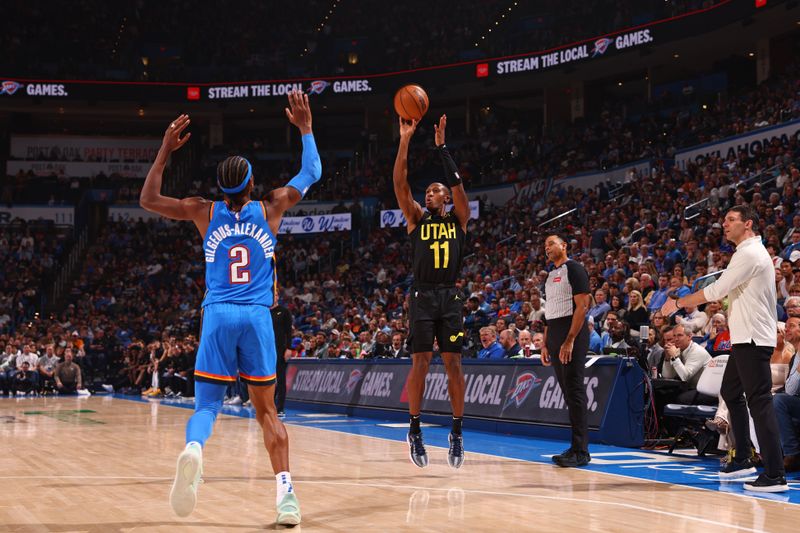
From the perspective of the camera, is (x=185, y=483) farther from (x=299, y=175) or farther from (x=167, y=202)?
(x=299, y=175)

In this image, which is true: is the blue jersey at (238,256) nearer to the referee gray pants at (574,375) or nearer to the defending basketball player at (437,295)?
the defending basketball player at (437,295)

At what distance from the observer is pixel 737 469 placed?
671 cm

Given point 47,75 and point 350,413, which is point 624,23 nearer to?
point 350,413

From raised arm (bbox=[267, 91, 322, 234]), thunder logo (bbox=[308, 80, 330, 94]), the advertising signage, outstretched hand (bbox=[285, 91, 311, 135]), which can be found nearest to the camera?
raised arm (bbox=[267, 91, 322, 234])

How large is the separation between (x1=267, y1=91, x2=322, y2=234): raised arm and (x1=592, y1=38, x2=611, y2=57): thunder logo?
A: 82.8ft

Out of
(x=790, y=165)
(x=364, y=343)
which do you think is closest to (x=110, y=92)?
(x=364, y=343)

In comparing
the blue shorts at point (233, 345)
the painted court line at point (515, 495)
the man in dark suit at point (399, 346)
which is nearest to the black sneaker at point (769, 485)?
the painted court line at point (515, 495)

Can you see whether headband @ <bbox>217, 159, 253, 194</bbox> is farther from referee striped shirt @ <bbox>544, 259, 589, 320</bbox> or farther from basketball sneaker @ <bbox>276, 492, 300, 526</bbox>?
referee striped shirt @ <bbox>544, 259, 589, 320</bbox>

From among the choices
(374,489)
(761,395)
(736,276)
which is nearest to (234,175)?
(374,489)

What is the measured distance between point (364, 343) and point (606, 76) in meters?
19.4

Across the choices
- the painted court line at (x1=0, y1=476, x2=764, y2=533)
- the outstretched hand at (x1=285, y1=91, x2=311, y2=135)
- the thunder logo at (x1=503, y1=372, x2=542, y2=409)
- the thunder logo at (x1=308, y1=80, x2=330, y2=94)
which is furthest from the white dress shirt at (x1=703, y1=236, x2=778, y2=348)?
the thunder logo at (x1=308, y1=80, x2=330, y2=94)

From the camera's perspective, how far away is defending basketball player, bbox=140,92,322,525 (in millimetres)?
4758

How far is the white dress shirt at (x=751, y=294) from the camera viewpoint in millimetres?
6258

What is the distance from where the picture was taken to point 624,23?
29922 mm
